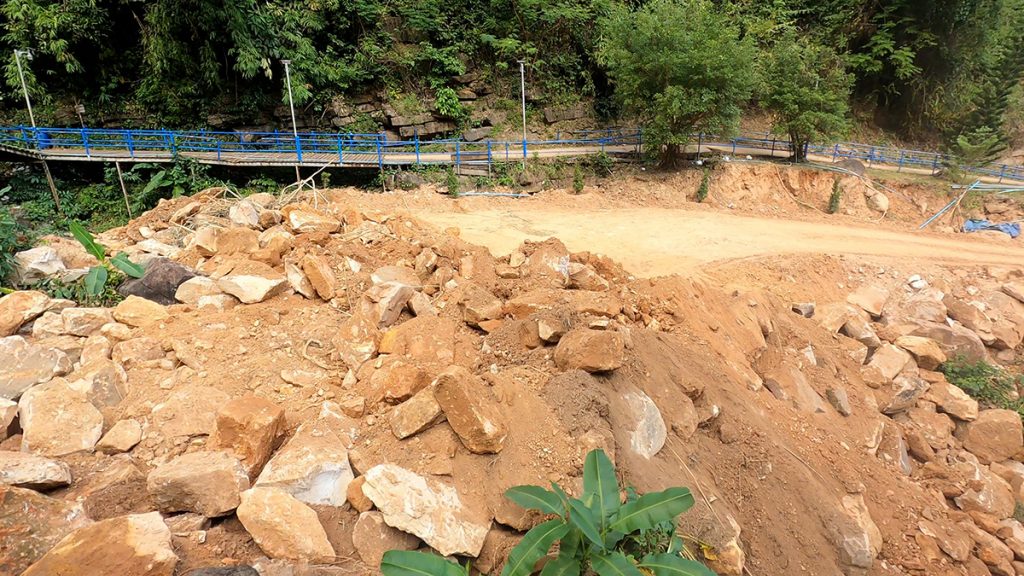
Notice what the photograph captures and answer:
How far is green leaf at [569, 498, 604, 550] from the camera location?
9.47 ft

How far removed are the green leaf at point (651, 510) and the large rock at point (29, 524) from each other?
3060 millimetres

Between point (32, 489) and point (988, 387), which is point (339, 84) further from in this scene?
point (988, 387)

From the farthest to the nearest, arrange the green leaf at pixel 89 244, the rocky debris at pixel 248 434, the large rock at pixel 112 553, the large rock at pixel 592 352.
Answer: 1. the green leaf at pixel 89 244
2. the large rock at pixel 592 352
3. the rocky debris at pixel 248 434
4. the large rock at pixel 112 553

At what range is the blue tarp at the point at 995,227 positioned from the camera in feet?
47.5

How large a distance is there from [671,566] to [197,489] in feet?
9.43

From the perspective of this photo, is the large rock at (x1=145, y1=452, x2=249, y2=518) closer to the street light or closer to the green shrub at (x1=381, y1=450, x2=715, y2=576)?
the green shrub at (x1=381, y1=450, x2=715, y2=576)

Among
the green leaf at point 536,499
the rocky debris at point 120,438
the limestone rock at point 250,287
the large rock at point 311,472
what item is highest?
the limestone rock at point 250,287

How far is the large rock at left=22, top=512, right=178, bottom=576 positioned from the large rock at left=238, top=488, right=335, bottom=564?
43cm

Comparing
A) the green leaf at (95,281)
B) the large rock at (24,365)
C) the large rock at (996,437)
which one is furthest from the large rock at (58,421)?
the large rock at (996,437)

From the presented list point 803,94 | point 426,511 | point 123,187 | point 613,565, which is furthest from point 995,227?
point 123,187

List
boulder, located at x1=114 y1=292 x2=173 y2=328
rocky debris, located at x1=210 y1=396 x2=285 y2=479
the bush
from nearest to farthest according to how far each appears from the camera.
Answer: rocky debris, located at x1=210 y1=396 x2=285 y2=479, boulder, located at x1=114 y1=292 x2=173 y2=328, the bush

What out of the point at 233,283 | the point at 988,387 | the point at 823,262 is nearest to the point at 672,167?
the point at 823,262

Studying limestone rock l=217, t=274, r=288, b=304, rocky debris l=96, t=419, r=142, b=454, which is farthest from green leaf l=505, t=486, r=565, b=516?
limestone rock l=217, t=274, r=288, b=304

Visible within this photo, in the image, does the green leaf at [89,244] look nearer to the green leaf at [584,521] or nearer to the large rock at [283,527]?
the large rock at [283,527]
